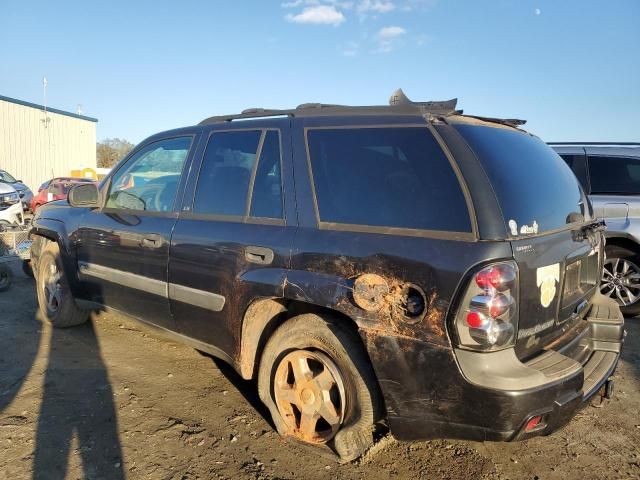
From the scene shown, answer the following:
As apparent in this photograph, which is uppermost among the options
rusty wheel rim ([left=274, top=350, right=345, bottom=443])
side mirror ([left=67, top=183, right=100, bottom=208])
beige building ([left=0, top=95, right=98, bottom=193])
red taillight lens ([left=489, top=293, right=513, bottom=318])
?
beige building ([left=0, top=95, right=98, bottom=193])

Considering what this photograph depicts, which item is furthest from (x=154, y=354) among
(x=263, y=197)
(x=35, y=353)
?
(x=263, y=197)

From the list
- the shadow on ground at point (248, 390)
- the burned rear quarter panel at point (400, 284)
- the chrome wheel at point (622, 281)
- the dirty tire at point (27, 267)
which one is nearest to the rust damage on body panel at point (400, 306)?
the burned rear quarter panel at point (400, 284)

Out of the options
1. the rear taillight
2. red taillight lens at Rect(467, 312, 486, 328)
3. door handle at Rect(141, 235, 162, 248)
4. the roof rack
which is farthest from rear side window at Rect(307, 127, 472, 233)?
door handle at Rect(141, 235, 162, 248)

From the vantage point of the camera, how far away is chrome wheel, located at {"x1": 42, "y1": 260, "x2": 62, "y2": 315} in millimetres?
4531

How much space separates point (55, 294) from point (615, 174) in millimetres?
6234

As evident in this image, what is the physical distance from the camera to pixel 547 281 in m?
2.25

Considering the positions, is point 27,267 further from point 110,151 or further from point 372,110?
point 110,151

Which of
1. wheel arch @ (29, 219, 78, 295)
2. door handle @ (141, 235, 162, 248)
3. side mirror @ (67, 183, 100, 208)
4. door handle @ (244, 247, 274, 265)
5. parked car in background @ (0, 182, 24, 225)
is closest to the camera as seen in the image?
door handle @ (244, 247, 274, 265)

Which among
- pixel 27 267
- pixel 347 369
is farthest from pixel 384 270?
pixel 27 267

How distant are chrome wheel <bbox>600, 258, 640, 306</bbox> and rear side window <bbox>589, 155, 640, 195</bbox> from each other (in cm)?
82

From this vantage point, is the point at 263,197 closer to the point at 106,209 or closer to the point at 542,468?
the point at 106,209

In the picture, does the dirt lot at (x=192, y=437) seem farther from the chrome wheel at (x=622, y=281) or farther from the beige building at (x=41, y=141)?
the beige building at (x=41, y=141)

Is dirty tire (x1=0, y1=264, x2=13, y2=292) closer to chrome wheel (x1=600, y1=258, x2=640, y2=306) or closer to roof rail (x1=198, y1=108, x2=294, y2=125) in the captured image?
roof rail (x1=198, y1=108, x2=294, y2=125)

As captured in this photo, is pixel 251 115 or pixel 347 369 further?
pixel 251 115
